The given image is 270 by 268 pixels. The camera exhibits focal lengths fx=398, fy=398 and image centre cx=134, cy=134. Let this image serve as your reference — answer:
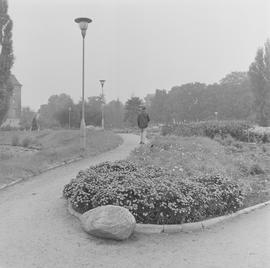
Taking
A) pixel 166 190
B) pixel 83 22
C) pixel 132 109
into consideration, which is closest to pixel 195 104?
pixel 132 109

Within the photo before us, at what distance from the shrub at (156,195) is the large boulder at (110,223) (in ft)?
1.32

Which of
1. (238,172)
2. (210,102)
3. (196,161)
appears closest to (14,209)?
(196,161)

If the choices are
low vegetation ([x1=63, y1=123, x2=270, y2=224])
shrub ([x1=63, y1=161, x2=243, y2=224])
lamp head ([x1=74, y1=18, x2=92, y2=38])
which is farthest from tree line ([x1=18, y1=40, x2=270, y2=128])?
shrub ([x1=63, y1=161, x2=243, y2=224])

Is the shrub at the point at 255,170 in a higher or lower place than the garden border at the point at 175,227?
higher

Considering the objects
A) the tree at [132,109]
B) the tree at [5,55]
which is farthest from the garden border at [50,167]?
the tree at [132,109]

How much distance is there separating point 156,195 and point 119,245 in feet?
4.03

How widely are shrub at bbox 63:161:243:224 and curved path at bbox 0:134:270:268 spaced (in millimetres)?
357

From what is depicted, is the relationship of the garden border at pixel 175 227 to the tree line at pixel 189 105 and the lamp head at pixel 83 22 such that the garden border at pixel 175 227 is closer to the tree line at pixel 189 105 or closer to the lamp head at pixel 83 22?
the lamp head at pixel 83 22

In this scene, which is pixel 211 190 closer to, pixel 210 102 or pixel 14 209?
pixel 14 209

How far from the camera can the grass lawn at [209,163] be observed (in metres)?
9.49

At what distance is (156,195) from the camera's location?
22.3 ft

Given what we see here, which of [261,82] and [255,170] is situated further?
[261,82]

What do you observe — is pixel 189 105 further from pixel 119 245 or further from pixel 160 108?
pixel 119 245

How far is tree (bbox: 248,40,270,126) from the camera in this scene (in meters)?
48.8
